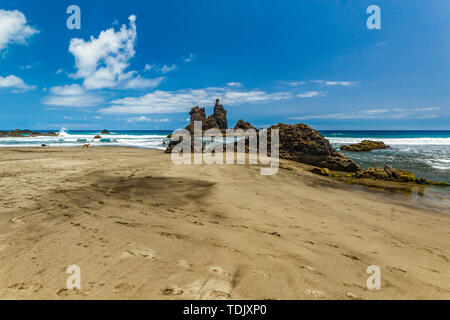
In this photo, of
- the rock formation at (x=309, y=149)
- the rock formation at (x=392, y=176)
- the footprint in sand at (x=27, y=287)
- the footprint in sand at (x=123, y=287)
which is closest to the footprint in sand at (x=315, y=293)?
the footprint in sand at (x=123, y=287)

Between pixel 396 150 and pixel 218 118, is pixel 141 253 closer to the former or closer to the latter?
pixel 396 150

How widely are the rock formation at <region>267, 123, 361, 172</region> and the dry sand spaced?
7.87 meters

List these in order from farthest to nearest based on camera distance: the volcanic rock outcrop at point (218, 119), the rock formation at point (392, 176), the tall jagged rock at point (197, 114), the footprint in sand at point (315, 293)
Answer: the tall jagged rock at point (197, 114) → the volcanic rock outcrop at point (218, 119) → the rock formation at point (392, 176) → the footprint in sand at point (315, 293)

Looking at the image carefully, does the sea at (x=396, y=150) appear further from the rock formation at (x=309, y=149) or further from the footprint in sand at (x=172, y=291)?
the footprint in sand at (x=172, y=291)

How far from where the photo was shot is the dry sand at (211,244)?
2734mm

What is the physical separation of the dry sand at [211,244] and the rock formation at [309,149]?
7872 mm

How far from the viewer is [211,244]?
12.6ft

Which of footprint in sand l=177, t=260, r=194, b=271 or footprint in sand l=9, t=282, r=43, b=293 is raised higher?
footprint in sand l=9, t=282, r=43, b=293

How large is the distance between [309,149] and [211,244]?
1497 centimetres

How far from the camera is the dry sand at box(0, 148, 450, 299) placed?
2.73 m

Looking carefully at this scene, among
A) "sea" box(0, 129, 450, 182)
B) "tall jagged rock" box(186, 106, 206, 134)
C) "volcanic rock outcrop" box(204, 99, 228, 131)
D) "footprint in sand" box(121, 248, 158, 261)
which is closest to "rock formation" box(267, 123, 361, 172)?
"sea" box(0, 129, 450, 182)

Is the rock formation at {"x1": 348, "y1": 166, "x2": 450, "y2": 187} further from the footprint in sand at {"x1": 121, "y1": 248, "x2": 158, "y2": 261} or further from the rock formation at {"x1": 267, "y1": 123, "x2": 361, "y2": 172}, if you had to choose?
the footprint in sand at {"x1": 121, "y1": 248, "x2": 158, "y2": 261}

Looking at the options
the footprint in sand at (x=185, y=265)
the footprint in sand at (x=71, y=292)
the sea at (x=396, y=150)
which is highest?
the sea at (x=396, y=150)

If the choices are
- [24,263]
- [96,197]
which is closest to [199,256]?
[24,263]
